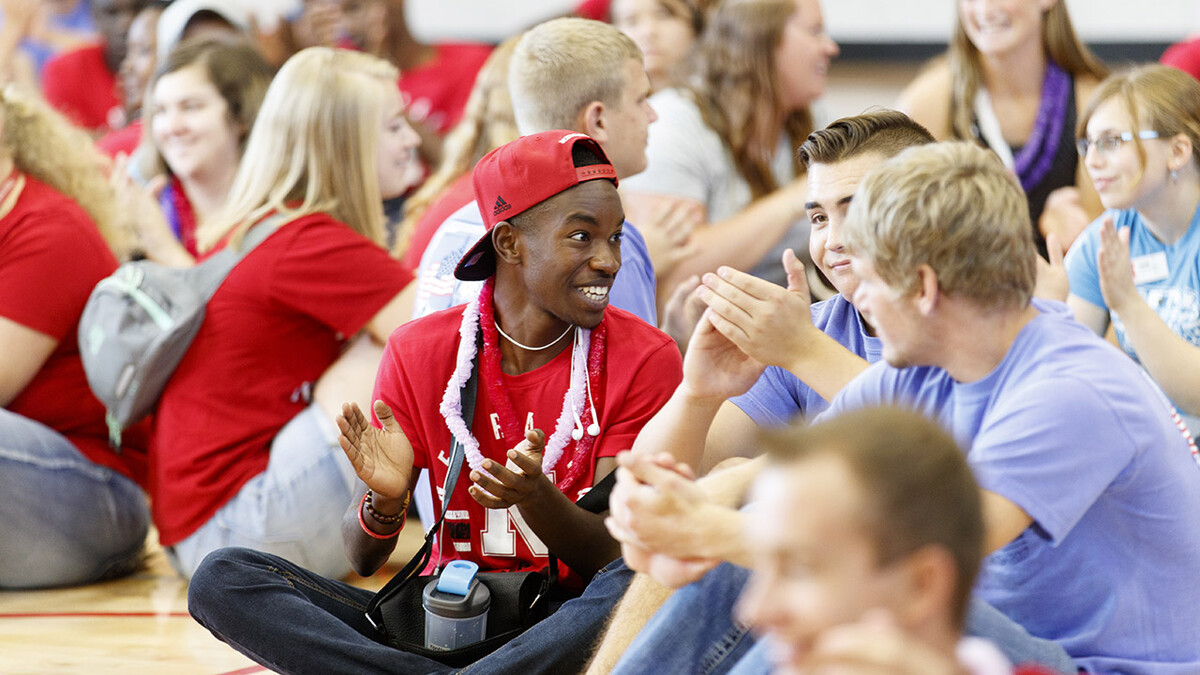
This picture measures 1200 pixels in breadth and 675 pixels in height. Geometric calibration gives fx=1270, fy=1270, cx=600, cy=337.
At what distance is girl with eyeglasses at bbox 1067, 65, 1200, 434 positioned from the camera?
266cm

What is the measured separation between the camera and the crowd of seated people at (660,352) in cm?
140

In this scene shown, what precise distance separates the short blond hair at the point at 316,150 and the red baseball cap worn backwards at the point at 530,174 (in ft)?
2.86

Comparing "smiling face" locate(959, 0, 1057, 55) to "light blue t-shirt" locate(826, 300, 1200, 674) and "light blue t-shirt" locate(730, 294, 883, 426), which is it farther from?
"light blue t-shirt" locate(826, 300, 1200, 674)

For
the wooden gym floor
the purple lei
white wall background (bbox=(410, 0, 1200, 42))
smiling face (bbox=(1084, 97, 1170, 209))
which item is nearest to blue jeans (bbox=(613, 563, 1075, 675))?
the wooden gym floor

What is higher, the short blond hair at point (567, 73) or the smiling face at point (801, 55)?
the short blond hair at point (567, 73)

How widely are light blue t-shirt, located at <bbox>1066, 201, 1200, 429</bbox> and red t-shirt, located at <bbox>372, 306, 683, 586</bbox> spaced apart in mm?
1110

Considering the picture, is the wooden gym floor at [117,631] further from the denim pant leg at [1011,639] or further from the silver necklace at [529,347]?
the denim pant leg at [1011,639]

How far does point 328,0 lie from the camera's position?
16.5 ft

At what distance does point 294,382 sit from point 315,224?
0.38 metres

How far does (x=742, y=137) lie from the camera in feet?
12.2

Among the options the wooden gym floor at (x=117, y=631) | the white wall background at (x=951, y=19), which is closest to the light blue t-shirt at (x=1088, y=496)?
the wooden gym floor at (x=117, y=631)

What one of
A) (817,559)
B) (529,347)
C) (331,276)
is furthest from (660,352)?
(817,559)

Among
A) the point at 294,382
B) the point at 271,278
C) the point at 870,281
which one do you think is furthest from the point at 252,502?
the point at 870,281

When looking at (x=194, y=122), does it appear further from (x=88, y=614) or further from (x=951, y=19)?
(x=951, y=19)
